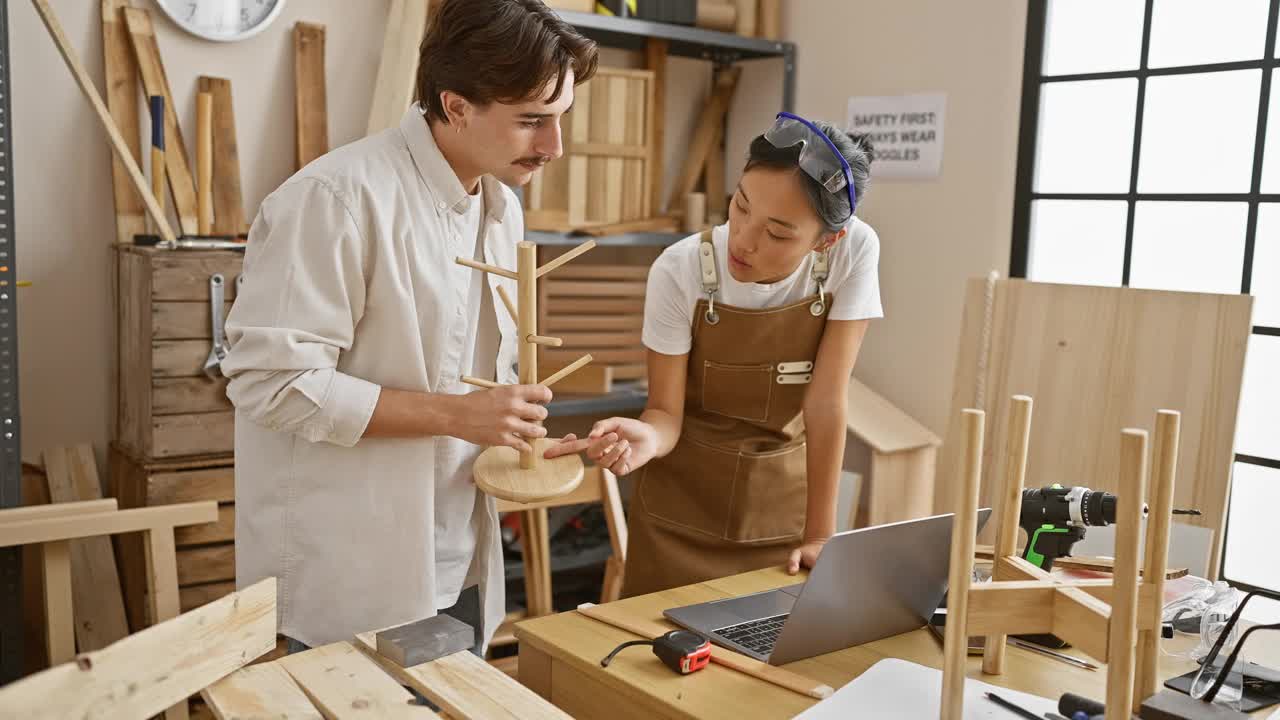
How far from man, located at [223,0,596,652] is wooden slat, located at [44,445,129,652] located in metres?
1.42

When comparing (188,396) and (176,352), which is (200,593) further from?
(176,352)

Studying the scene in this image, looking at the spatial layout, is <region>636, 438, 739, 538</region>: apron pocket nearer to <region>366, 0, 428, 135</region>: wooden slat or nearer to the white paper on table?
the white paper on table

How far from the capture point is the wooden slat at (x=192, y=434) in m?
2.70

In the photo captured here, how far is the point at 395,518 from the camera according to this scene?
1608 mm

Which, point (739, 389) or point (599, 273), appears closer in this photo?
point (739, 389)

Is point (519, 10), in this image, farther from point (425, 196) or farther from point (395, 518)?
point (395, 518)

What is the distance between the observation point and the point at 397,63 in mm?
3193

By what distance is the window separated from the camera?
2.70m

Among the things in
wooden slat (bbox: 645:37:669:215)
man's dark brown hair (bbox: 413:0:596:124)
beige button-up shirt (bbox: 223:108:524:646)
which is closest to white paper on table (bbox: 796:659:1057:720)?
beige button-up shirt (bbox: 223:108:524:646)

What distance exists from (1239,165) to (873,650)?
6.43 feet

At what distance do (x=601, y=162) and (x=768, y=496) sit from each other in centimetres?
177

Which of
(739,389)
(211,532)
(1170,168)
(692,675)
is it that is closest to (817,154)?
(739,389)

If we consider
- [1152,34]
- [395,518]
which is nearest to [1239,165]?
[1152,34]

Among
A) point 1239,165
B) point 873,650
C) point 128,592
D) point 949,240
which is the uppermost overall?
point 1239,165
